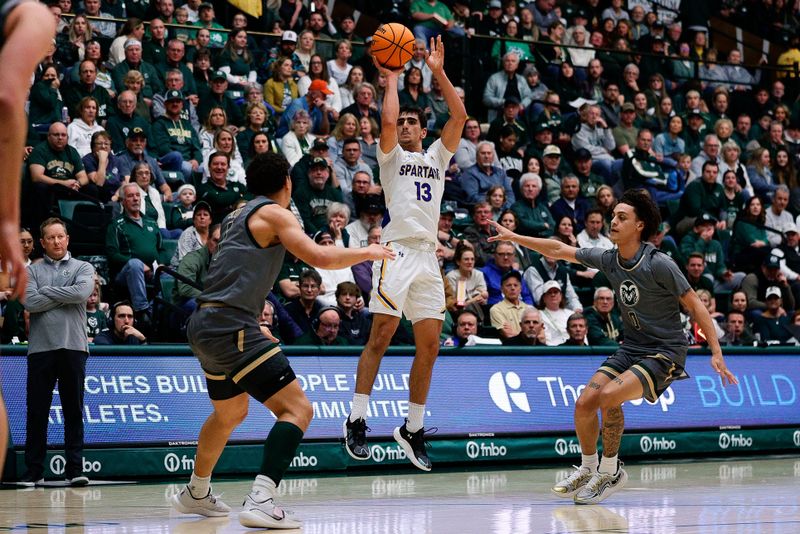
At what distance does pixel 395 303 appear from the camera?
9.41 m

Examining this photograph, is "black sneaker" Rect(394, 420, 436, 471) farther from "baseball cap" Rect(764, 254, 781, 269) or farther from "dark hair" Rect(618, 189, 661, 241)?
"baseball cap" Rect(764, 254, 781, 269)

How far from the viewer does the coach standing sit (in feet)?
35.1

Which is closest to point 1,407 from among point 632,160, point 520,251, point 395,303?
point 395,303

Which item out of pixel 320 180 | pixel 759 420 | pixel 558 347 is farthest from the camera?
pixel 320 180

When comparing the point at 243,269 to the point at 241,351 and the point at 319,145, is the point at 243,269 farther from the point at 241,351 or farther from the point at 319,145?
the point at 319,145

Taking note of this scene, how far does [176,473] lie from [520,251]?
23.1ft

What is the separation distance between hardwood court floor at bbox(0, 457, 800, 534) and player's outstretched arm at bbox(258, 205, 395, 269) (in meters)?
1.66

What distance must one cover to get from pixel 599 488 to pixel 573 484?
212mm

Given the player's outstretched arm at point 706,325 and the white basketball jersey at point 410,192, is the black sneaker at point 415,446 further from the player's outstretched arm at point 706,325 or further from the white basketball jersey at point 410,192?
the player's outstretched arm at point 706,325

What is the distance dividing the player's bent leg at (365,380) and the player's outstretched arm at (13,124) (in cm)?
541

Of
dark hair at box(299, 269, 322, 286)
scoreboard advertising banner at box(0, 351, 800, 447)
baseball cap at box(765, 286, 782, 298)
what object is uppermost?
dark hair at box(299, 269, 322, 286)

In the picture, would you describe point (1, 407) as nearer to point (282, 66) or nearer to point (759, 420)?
point (759, 420)

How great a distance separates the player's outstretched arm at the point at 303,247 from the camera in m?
7.14

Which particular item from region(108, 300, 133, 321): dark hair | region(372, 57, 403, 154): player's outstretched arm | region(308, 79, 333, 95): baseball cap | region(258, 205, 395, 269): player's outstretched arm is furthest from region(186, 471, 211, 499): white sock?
region(308, 79, 333, 95): baseball cap
